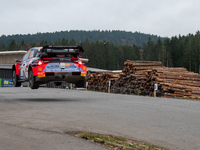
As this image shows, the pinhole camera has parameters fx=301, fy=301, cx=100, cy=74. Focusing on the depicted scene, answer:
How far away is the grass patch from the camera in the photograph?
18.8ft

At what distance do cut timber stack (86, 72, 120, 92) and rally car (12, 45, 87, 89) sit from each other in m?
21.6

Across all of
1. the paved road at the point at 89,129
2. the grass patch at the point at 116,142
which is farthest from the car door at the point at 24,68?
the grass patch at the point at 116,142

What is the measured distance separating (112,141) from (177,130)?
7.88ft

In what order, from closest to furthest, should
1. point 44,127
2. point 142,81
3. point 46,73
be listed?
1. point 44,127
2. point 46,73
3. point 142,81

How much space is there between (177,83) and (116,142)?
19732mm

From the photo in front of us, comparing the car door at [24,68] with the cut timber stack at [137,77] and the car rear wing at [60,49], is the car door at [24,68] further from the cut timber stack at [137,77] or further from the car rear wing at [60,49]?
the cut timber stack at [137,77]

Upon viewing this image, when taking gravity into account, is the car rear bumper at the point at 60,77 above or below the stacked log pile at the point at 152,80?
above

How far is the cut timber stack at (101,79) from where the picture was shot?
119ft

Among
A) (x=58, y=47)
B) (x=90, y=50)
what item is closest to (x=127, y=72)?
(x=58, y=47)

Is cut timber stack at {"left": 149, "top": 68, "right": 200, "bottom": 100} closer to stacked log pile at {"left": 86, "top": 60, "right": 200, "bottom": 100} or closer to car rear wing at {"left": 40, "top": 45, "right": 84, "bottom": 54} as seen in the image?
stacked log pile at {"left": 86, "top": 60, "right": 200, "bottom": 100}

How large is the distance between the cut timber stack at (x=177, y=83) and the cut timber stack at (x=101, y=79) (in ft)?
30.4

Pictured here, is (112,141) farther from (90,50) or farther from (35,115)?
(90,50)

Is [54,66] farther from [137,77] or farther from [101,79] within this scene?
[101,79]

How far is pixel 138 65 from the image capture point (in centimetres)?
3186
